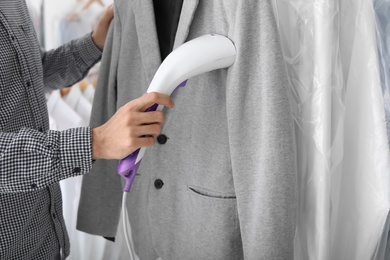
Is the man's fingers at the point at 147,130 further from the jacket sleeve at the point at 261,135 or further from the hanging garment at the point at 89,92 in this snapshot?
the hanging garment at the point at 89,92

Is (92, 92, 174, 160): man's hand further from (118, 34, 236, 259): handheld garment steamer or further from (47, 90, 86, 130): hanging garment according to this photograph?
(47, 90, 86, 130): hanging garment

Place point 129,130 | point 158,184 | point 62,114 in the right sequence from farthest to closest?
point 62,114
point 158,184
point 129,130

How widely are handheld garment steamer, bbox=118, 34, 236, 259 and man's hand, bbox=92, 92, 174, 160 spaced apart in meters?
0.03

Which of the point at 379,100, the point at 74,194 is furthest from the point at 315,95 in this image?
the point at 74,194

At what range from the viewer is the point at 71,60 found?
125cm

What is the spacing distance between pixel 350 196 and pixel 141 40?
20.6 inches

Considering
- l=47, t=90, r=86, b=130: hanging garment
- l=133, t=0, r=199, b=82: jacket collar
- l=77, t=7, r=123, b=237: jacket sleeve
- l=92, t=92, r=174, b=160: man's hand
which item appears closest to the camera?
l=92, t=92, r=174, b=160: man's hand

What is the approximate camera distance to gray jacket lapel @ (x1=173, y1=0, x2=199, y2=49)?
3.04 ft

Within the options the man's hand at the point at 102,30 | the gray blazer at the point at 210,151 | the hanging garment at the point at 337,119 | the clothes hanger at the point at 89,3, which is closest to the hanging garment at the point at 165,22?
the gray blazer at the point at 210,151

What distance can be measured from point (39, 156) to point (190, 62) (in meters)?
0.31

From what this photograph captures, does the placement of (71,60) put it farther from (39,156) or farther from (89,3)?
(39,156)

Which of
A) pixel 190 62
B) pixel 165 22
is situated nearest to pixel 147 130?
pixel 190 62

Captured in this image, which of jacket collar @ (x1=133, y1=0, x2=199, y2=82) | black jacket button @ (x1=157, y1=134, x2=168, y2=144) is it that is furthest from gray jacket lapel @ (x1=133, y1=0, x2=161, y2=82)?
black jacket button @ (x1=157, y1=134, x2=168, y2=144)

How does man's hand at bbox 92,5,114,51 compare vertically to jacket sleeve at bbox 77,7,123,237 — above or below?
above
